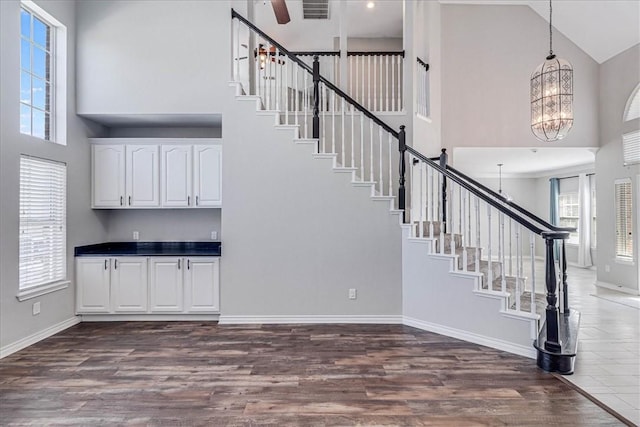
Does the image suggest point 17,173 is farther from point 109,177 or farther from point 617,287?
point 617,287

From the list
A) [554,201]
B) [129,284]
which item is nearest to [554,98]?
[129,284]

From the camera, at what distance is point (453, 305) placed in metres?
3.91

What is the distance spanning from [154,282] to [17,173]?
1813 mm

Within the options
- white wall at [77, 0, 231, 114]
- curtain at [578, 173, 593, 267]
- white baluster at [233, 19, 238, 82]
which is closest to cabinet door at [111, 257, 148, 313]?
white wall at [77, 0, 231, 114]

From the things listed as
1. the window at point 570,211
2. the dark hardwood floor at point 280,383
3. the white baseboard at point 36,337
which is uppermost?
the window at point 570,211

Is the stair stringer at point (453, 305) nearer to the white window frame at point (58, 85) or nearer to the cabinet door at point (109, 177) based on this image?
the cabinet door at point (109, 177)

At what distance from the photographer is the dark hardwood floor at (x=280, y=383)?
7.90 feet

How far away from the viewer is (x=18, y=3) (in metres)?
3.60

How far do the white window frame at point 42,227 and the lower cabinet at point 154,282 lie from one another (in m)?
0.31

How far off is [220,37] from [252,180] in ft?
6.00

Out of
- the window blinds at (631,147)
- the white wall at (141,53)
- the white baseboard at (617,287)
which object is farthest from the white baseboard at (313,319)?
the window blinds at (631,147)

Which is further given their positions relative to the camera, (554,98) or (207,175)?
(207,175)

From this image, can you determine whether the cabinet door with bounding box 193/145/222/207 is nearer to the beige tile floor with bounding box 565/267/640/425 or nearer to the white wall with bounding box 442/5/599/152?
the beige tile floor with bounding box 565/267/640/425

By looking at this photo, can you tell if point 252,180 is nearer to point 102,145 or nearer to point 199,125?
point 199,125
